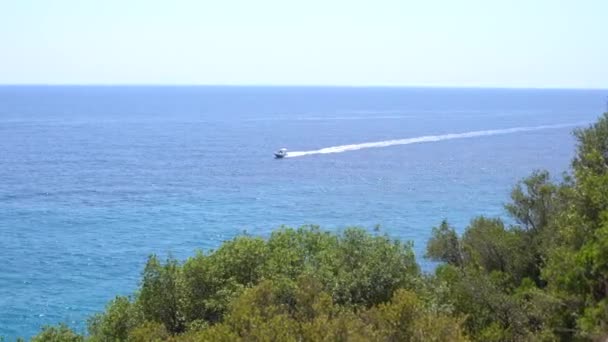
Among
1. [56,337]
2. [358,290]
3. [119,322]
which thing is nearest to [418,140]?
[358,290]

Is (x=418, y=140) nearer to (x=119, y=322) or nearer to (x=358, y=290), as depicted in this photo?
(x=358, y=290)

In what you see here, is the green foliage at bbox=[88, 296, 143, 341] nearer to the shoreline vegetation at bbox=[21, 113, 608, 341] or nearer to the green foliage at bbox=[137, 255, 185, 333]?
the shoreline vegetation at bbox=[21, 113, 608, 341]

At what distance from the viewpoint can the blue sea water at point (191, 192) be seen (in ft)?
170

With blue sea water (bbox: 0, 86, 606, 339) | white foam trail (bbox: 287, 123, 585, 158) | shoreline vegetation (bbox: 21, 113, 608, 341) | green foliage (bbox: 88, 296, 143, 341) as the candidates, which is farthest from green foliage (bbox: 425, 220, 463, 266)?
white foam trail (bbox: 287, 123, 585, 158)

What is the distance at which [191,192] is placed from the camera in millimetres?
81625

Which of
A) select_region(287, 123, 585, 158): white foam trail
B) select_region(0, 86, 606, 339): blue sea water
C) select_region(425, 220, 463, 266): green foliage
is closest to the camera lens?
select_region(425, 220, 463, 266): green foliage

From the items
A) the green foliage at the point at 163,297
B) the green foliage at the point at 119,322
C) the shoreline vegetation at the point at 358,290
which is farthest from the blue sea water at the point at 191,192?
the shoreline vegetation at the point at 358,290

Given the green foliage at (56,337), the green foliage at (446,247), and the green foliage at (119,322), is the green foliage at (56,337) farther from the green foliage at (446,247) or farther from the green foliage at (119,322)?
the green foliage at (446,247)

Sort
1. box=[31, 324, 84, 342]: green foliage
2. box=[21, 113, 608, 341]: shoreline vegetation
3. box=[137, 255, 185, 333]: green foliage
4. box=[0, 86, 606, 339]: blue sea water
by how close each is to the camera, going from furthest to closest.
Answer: box=[0, 86, 606, 339]: blue sea water, box=[31, 324, 84, 342]: green foliage, box=[137, 255, 185, 333]: green foliage, box=[21, 113, 608, 341]: shoreline vegetation

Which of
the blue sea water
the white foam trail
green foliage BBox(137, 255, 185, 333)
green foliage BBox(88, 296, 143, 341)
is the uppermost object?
green foliage BBox(137, 255, 185, 333)

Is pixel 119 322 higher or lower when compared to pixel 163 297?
lower

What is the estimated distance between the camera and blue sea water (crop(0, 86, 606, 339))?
51906 mm

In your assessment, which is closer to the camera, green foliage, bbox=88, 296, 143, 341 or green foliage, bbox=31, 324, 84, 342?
green foliage, bbox=88, 296, 143, 341

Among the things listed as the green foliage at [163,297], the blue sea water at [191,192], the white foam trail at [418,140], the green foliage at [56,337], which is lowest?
the blue sea water at [191,192]
